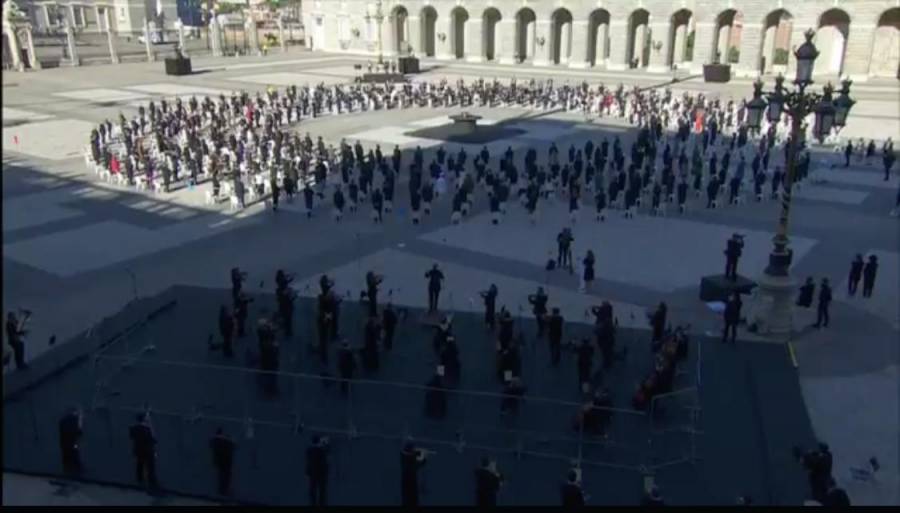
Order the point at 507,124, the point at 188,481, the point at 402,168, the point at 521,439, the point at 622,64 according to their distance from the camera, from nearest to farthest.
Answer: the point at 188,481 < the point at 521,439 < the point at 402,168 < the point at 507,124 < the point at 622,64

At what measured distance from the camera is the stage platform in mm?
11594

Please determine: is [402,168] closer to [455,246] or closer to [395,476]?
[455,246]

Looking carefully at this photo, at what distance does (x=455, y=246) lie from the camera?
73.9 ft

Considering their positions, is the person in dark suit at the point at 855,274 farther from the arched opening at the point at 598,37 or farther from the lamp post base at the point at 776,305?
the arched opening at the point at 598,37

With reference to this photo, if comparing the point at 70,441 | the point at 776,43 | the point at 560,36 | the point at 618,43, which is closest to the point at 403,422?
the point at 70,441

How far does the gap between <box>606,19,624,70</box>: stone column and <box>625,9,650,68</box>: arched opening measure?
0.45 metres

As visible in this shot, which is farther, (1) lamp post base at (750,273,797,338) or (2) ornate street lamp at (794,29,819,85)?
(1) lamp post base at (750,273,797,338)

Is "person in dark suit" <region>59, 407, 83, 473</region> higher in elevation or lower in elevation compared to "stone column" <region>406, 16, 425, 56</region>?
lower

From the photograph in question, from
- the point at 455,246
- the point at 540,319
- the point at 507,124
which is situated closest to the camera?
the point at 540,319

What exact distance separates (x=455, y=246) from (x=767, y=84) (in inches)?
1761

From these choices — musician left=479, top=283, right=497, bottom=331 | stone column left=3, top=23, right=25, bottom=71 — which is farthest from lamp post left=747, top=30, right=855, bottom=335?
stone column left=3, top=23, right=25, bottom=71

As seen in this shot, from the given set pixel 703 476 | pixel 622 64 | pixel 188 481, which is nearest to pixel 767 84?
pixel 622 64

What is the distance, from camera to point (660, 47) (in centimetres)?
6762

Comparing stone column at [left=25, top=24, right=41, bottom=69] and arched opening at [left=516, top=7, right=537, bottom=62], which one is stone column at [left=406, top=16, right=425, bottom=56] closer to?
arched opening at [left=516, top=7, right=537, bottom=62]
